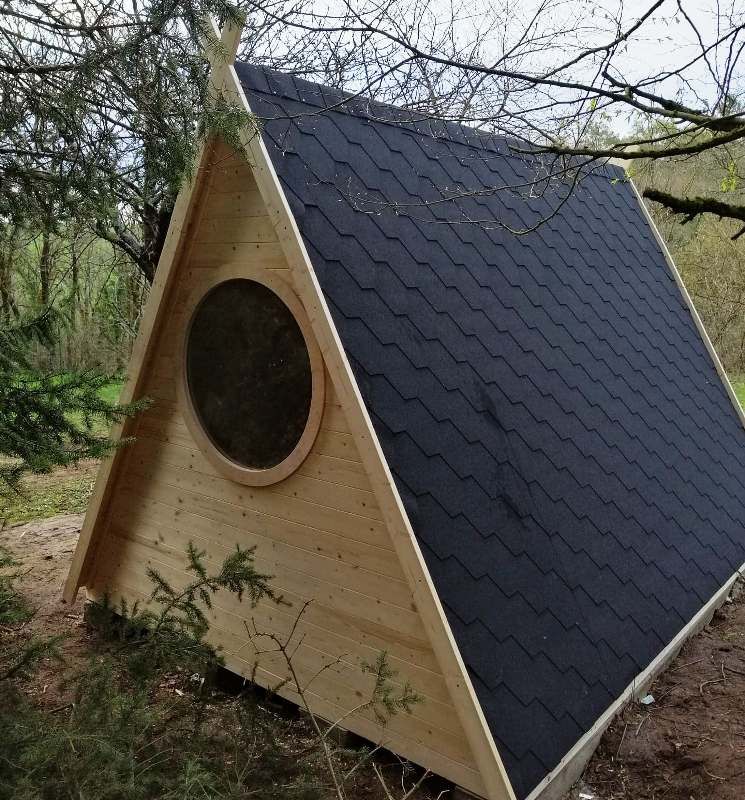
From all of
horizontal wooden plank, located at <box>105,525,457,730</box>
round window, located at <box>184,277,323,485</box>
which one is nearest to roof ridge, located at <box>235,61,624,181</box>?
round window, located at <box>184,277,323,485</box>

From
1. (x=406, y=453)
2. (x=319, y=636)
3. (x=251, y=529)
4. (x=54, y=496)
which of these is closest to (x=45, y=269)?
(x=54, y=496)

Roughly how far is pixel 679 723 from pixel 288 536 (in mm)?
2030

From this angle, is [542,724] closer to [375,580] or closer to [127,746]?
[375,580]

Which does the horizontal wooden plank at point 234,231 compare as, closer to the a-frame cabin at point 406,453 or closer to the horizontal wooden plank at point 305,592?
the a-frame cabin at point 406,453

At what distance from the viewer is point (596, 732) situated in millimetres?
3090

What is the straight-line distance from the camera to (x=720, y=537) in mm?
4594

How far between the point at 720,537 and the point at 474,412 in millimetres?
2273

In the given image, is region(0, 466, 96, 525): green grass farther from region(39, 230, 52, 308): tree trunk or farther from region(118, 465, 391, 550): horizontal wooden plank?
region(118, 465, 391, 550): horizontal wooden plank

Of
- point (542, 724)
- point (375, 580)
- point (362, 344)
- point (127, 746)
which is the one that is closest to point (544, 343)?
point (362, 344)

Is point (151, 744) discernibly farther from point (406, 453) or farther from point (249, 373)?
point (249, 373)

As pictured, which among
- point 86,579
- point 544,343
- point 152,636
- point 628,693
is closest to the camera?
point 152,636

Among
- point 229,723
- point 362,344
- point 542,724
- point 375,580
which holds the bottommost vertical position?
point 542,724

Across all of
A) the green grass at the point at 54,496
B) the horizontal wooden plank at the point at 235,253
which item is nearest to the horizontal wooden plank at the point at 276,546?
the horizontal wooden plank at the point at 235,253

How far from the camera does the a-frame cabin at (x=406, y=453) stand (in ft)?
9.29
